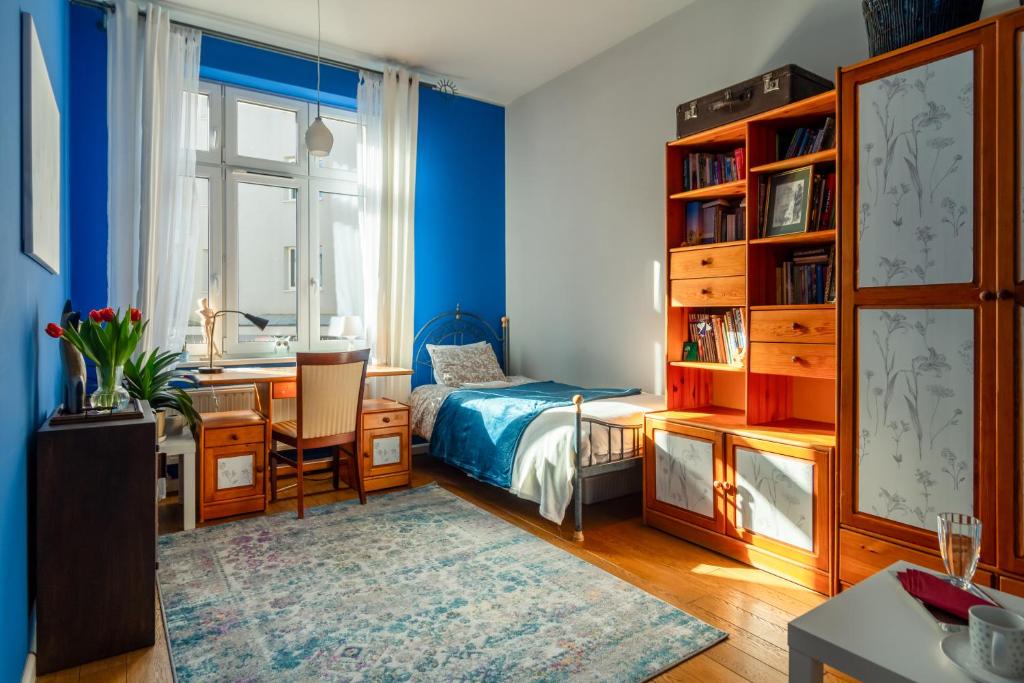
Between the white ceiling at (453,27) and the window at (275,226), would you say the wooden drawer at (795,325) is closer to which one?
the white ceiling at (453,27)

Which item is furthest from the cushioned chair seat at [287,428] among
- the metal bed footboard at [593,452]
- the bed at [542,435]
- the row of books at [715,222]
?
the row of books at [715,222]

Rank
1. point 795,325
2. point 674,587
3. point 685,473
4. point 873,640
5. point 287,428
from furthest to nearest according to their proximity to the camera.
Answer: point 287,428
point 685,473
point 795,325
point 674,587
point 873,640

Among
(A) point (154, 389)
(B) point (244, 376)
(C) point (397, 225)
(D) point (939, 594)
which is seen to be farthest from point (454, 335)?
(D) point (939, 594)

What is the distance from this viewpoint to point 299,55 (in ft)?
13.9

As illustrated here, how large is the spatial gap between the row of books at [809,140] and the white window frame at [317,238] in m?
3.03

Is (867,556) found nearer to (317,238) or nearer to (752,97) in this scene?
(752,97)

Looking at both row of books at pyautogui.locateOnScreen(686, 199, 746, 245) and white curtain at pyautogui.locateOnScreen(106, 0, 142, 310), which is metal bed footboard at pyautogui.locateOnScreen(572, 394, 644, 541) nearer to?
row of books at pyautogui.locateOnScreen(686, 199, 746, 245)

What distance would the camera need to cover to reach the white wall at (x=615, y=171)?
3191 millimetres

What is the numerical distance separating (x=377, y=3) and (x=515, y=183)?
193 centimetres

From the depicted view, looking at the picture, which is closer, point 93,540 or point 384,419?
point 93,540

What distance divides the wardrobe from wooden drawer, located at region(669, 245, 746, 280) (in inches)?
24.1

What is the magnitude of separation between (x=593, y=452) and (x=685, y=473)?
0.46 metres

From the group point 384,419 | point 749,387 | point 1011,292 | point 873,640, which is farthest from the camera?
point 384,419

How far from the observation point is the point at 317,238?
4504 mm
